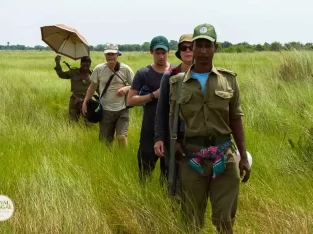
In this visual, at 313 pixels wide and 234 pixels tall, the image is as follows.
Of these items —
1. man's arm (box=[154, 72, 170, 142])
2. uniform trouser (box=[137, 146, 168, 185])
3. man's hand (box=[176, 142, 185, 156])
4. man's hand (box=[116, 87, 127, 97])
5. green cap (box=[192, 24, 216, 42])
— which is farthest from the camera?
man's hand (box=[116, 87, 127, 97])

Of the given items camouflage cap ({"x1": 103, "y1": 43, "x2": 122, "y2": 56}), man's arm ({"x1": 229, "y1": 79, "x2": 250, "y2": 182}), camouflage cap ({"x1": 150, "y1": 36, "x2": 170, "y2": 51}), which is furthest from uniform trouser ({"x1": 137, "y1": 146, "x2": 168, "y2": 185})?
camouflage cap ({"x1": 103, "y1": 43, "x2": 122, "y2": 56})

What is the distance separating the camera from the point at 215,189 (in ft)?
9.41

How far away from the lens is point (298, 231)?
9.69ft

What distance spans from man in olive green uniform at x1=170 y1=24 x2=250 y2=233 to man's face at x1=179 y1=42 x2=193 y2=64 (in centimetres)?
41

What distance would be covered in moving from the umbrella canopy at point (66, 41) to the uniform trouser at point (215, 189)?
5143 millimetres

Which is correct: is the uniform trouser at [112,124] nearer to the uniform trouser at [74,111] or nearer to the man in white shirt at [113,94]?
the man in white shirt at [113,94]

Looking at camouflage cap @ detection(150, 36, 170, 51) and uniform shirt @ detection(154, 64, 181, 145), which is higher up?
camouflage cap @ detection(150, 36, 170, 51)

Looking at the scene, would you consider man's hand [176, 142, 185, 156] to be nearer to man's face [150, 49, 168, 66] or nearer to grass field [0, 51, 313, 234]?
grass field [0, 51, 313, 234]

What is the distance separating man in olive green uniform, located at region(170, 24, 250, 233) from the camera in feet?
8.82

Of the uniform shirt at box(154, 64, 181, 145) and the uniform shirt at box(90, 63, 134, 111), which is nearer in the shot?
the uniform shirt at box(154, 64, 181, 145)

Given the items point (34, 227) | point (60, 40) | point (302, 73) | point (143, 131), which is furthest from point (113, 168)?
point (302, 73)

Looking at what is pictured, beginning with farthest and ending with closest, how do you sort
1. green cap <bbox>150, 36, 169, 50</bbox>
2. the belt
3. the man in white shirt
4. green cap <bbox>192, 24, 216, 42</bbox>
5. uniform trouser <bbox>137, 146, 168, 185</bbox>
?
the man in white shirt
uniform trouser <bbox>137, 146, 168, 185</bbox>
green cap <bbox>150, 36, 169, 50</bbox>
the belt
green cap <bbox>192, 24, 216, 42</bbox>

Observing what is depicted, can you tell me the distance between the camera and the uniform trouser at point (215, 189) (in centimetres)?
282

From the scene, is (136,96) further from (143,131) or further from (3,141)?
(3,141)
